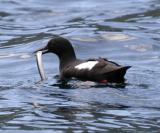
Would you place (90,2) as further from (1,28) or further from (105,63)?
(105,63)

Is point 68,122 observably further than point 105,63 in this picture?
No

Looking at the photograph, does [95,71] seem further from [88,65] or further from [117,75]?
[117,75]

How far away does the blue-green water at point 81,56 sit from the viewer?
1116 cm

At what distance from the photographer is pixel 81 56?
1786 centimetres

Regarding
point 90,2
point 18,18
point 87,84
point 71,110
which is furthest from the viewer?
point 90,2

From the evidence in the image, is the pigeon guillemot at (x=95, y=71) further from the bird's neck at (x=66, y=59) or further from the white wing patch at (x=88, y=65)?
the bird's neck at (x=66, y=59)

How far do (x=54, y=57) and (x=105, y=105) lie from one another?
5.48m

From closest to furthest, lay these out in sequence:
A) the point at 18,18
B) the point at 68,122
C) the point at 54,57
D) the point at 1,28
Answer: the point at 68,122
the point at 54,57
the point at 1,28
the point at 18,18

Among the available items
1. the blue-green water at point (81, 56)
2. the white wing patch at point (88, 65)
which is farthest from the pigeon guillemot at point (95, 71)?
the blue-green water at point (81, 56)

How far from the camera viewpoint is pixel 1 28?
71.1 ft

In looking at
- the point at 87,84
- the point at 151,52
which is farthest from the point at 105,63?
the point at 151,52

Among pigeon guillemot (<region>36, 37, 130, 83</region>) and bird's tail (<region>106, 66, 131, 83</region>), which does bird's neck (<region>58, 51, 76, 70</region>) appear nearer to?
pigeon guillemot (<region>36, 37, 130, 83</region>)

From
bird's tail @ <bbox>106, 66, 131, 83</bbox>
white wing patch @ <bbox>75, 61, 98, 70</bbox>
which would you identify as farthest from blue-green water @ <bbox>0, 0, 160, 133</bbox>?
white wing patch @ <bbox>75, 61, 98, 70</bbox>

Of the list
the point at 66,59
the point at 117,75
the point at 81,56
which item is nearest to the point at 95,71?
the point at 117,75
